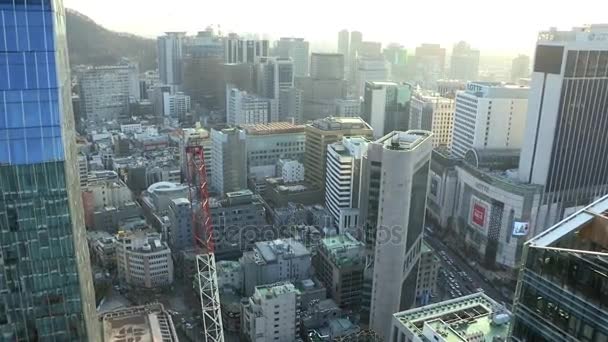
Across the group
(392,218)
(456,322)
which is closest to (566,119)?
(392,218)

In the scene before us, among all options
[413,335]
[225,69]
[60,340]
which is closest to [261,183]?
[413,335]

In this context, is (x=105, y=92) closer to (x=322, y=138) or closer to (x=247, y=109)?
(x=247, y=109)

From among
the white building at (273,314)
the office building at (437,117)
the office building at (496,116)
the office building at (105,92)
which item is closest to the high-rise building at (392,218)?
the white building at (273,314)

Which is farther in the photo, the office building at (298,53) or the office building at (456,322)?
the office building at (298,53)

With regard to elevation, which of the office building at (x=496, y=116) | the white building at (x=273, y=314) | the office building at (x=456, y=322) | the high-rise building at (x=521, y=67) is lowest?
the white building at (x=273, y=314)

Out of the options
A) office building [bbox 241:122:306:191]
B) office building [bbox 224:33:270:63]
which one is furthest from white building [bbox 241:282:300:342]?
office building [bbox 224:33:270:63]

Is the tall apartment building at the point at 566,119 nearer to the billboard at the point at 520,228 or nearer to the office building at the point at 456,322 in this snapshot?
the billboard at the point at 520,228

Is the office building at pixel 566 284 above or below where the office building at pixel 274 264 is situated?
above
